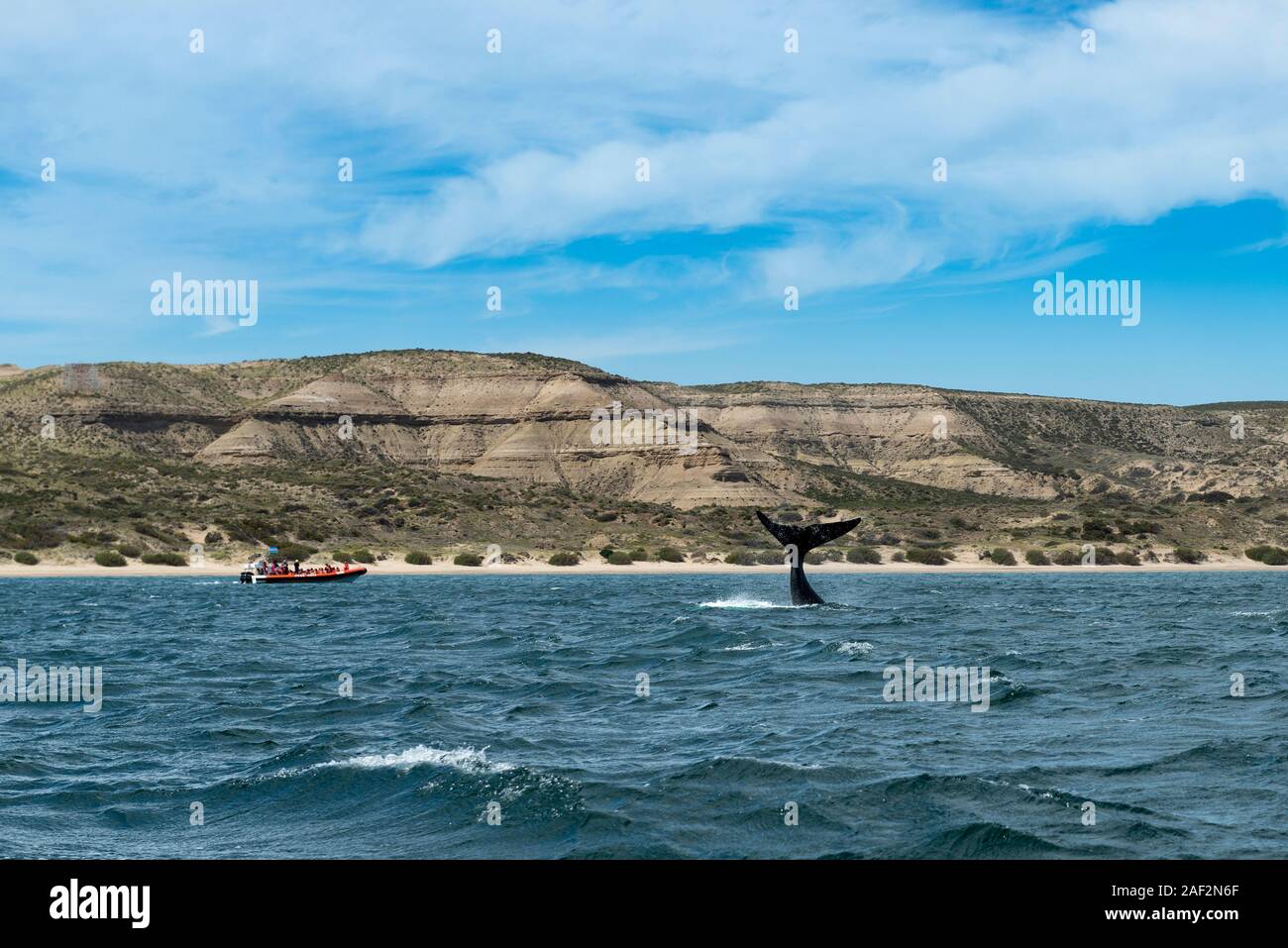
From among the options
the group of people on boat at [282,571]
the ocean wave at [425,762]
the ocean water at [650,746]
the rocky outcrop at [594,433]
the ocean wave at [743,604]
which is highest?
the rocky outcrop at [594,433]

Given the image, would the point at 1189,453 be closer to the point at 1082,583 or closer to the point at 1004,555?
the point at 1004,555

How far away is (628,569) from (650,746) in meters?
70.6

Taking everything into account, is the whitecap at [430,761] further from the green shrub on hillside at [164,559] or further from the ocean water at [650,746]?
the green shrub on hillside at [164,559]

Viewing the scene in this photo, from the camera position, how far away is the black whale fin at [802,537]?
37594 millimetres

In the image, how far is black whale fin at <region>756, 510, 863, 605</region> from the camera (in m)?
37.6

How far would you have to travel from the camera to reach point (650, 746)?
17.6 metres

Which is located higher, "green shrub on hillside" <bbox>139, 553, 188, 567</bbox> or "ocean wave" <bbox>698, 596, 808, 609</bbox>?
"green shrub on hillside" <bbox>139, 553, 188, 567</bbox>

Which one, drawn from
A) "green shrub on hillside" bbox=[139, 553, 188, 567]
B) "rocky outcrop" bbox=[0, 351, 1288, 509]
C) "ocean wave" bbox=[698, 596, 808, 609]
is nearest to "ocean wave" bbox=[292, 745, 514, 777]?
"ocean wave" bbox=[698, 596, 808, 609]

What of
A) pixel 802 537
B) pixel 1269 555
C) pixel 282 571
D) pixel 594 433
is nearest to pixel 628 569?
pixel 282 571

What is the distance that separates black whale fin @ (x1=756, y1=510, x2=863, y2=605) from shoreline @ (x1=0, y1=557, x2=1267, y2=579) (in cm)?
3803

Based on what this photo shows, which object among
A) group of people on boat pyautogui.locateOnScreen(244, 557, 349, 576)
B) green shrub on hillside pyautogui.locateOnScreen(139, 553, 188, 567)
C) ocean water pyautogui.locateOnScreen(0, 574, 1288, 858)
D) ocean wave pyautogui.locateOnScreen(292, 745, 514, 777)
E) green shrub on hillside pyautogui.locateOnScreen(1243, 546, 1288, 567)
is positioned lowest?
green shrub on hillside pyautogui.locateOnScreen(1243, 546, 1288, 567)

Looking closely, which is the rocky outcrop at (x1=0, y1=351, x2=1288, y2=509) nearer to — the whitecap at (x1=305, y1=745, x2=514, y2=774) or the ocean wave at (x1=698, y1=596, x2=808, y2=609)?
the ocean wave at (x1=698, y1=596, x2=808, y2=609)

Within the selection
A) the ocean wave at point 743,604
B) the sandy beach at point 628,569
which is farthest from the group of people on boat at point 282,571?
the ocean wave at point 743,604
